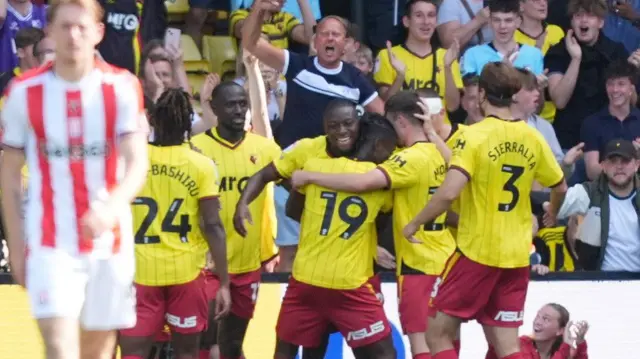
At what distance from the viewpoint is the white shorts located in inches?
271

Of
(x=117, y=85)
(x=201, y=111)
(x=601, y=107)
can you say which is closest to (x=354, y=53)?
(x=201, y=111)

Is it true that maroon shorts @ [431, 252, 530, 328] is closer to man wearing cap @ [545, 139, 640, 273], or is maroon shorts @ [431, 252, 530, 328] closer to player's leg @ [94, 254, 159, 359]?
man wearing cap @ [545, 139, 640, 273]

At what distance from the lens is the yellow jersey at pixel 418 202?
9.73m

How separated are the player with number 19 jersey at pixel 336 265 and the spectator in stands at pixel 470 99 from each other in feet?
10.1

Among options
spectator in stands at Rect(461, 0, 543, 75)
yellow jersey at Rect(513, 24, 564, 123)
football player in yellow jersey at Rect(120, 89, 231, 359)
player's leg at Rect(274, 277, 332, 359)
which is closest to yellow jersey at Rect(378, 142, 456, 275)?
player's leg at Rect(274, 277, 332, 359)

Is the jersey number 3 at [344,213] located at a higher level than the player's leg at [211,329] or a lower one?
higher

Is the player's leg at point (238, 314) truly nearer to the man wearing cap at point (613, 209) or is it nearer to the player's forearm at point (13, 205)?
the man wearing cap at point (613, 209)

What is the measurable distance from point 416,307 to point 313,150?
1.23m

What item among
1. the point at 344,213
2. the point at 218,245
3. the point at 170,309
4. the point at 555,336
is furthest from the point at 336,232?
the point at 555,336

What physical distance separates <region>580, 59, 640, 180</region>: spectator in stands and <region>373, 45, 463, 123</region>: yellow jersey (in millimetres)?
1158

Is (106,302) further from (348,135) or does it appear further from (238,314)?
(238,314)

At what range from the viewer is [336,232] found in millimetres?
9594

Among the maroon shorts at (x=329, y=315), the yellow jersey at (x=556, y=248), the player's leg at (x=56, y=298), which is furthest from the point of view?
the yellow jersey at (x=556, y=248)

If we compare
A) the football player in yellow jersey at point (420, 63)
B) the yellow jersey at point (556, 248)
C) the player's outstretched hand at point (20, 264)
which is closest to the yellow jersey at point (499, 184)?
the yellow jersey at point (556, 248)
